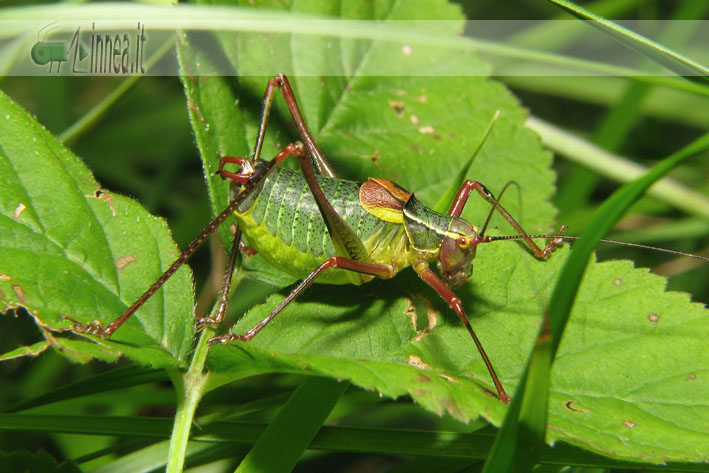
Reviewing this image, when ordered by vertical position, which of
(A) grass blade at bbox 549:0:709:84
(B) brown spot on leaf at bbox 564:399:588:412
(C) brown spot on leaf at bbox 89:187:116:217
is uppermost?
(A) grass blade at bbox 549:0:709:84

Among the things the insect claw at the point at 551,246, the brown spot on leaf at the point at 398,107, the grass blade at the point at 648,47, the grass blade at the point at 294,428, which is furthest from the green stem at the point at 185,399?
the grass blade at the point at 648,47

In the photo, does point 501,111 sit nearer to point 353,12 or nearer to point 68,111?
point 353,12

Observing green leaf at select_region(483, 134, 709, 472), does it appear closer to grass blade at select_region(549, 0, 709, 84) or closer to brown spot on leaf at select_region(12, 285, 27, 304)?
grass blade at select_region(549, 0, 709, 84)

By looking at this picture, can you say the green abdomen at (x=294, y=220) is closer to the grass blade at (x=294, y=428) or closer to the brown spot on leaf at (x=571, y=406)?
the grass blade at (x=294, y=428)

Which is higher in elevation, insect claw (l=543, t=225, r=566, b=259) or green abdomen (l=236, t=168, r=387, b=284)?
insect claw (l=543, t=225, r=566, b=259)

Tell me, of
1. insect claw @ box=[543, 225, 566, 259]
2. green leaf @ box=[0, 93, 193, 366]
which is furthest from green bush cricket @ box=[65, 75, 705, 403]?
green leaf @ box=[0, 93, 193, 366]

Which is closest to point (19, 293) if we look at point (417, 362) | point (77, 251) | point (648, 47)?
point (77, 251)

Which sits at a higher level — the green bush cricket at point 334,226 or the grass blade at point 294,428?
the green bush cricket at point 334,226
